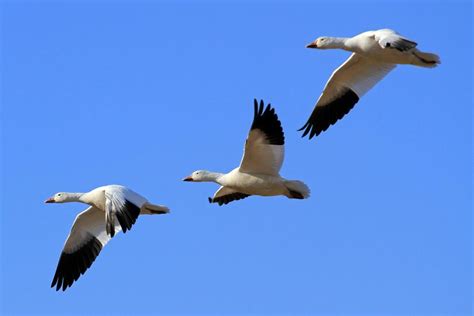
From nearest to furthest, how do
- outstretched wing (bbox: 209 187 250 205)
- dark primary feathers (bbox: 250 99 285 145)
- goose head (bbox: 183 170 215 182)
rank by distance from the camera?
dark primary feathers (bbox: 250 99 285 145), goose head (bbox: 183 170 215 182), outstretched wing (bbox: 209 187 250 205)

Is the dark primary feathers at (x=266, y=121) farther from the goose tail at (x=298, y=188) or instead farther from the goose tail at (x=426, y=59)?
the goose tail at (x=426, y=59)

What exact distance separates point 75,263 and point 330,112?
154 inches

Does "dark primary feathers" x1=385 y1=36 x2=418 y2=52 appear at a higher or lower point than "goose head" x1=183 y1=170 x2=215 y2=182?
higher

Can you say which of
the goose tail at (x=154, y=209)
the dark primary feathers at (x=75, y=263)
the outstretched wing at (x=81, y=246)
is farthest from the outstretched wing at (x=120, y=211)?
the dark primary feathers at (x=75, y=263)

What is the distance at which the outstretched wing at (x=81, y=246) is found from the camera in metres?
15.3

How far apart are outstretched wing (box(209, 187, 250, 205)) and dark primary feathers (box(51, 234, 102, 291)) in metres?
1.81

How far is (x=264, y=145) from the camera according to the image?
536 inches

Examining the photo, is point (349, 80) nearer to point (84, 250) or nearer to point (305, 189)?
point (305, 189)

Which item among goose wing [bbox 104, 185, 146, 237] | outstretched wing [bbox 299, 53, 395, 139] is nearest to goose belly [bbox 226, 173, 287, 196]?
goose wing [bbox 104, 185, 146, 237]

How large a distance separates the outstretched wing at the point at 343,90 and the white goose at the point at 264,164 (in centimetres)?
176

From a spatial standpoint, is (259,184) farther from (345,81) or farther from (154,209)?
(345,81)

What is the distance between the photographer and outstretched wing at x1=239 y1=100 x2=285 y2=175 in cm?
1347

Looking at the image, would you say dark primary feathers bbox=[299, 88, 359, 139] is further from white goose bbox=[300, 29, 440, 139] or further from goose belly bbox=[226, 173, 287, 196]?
goose belly bbox=[226, 173, 287, 196]

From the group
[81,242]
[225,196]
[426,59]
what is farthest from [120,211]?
[426,59]
